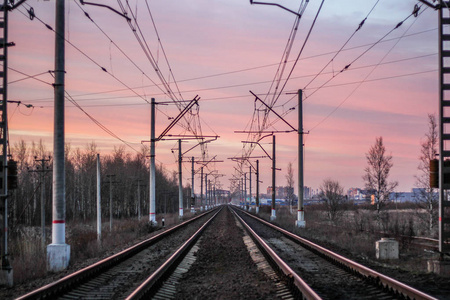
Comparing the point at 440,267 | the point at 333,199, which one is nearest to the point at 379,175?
the point at 333,199

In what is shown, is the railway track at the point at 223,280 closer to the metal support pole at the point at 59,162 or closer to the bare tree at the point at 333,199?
the metal support pole at the point at 59,162

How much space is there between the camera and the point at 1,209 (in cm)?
1263

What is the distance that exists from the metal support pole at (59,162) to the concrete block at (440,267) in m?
10.3

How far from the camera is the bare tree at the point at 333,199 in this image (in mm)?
44219

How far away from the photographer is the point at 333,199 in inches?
1751

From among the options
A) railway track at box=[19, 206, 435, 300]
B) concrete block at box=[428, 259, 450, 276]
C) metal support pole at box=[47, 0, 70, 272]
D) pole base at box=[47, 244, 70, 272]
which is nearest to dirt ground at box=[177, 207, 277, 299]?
railway track at box=[19, 206, 435, 300]

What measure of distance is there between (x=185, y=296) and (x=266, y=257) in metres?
5.92

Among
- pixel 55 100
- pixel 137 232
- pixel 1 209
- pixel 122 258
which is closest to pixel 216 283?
pixel 122 258

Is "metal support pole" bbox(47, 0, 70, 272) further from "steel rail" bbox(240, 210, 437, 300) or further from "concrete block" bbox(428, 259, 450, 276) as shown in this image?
"concrete block" bbox(428, 259, 450, 276)

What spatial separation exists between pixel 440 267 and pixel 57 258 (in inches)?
420

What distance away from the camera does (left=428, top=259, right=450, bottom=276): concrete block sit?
39.9 feet

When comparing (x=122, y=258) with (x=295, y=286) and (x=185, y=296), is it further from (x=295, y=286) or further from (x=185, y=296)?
(x=295, y=286)

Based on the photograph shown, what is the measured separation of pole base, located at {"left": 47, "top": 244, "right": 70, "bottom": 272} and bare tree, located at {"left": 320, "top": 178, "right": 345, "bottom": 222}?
1281 inches

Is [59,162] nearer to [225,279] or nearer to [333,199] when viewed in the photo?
[225,279]
